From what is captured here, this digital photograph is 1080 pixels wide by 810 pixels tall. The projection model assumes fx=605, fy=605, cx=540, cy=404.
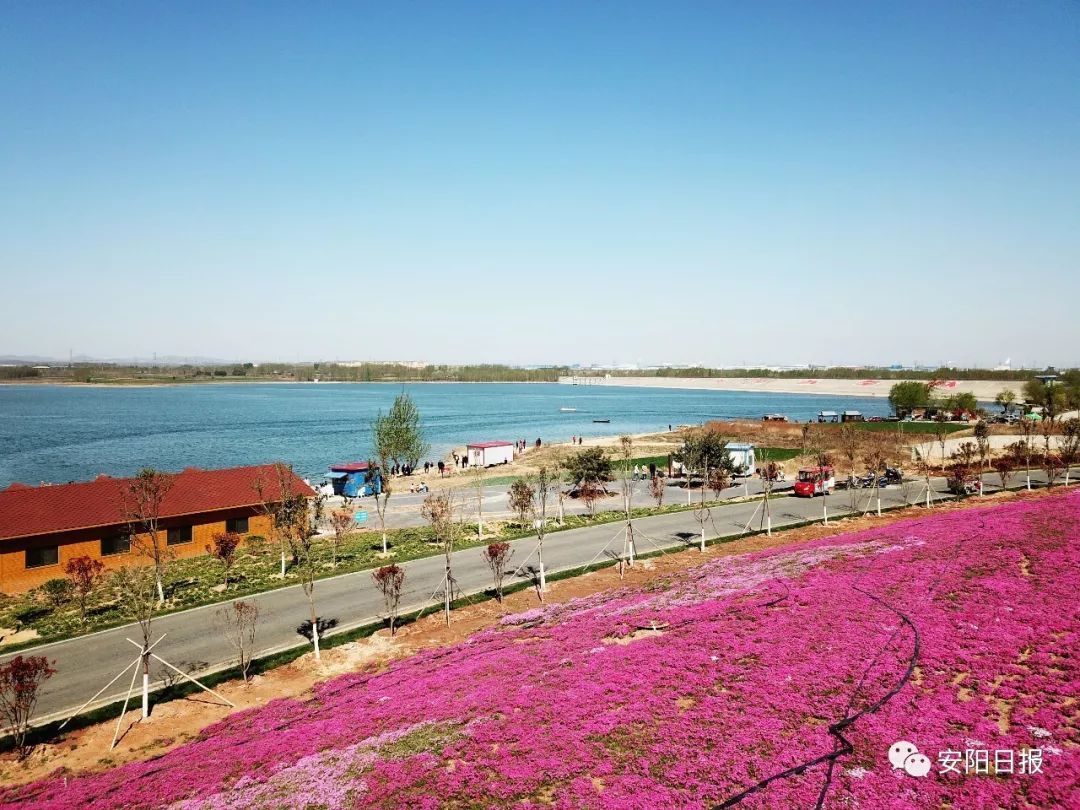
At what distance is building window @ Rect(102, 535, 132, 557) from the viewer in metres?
33.6

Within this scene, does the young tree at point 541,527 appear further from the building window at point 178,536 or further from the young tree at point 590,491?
the building window at point 178,536

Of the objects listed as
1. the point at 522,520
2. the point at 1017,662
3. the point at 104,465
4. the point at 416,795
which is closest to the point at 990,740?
the point at 1017,662

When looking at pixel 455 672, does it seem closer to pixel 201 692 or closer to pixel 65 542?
pixel 201 692

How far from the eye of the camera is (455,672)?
722 inches

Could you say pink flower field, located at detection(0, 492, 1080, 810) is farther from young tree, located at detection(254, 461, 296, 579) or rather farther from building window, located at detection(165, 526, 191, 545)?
building window, located at detection(165, 526, 191, 545)

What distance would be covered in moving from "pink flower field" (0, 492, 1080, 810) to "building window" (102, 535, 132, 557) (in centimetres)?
2177

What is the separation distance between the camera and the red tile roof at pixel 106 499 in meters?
31.7

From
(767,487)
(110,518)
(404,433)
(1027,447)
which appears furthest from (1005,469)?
(110,518)

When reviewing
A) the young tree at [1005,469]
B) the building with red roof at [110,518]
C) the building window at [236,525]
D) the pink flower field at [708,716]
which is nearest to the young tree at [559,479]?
the building with red roof at [110,518]

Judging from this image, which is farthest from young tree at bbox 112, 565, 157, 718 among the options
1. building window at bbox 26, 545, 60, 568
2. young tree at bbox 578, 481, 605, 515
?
young tree at bbox 578, 481, 605, 515

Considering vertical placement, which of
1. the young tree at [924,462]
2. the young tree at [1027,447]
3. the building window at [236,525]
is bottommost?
the young tree at [924,462]

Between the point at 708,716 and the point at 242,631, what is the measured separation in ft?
60.6

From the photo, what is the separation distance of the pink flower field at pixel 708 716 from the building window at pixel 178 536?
22.1 m

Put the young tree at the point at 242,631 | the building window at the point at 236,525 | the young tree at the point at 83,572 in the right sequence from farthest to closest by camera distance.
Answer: the building window at the point at 236,525 < the young tree at the point at 83,572 < the young tree at the point at 242,631
